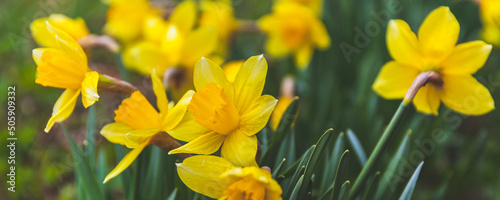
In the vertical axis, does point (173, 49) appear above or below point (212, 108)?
below

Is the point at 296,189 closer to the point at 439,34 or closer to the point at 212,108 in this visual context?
the point at 212,108

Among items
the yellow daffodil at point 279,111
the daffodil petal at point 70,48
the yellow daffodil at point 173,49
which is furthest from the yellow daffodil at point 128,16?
the daffodil petal at point 70,48

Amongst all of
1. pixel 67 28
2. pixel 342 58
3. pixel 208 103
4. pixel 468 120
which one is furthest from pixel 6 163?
pixel 468 120

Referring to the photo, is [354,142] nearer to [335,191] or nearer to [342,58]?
[335,191]

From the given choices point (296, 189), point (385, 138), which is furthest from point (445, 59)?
point (296, 189)

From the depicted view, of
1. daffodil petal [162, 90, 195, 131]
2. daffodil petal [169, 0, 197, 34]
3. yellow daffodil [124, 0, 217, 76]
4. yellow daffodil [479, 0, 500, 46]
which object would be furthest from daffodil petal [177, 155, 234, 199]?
yellow daffodil [479, 0, 500, 46]
